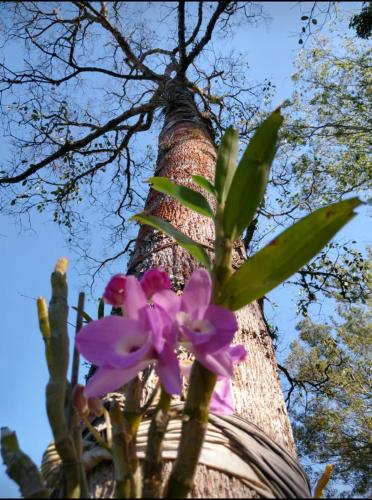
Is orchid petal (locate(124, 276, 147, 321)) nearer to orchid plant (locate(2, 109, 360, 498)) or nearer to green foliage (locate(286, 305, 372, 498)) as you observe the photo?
orchid plant (locate(2, 109, 360, 498))

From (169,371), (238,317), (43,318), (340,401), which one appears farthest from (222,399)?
(340,401)

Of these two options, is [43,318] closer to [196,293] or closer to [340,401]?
[196,293]

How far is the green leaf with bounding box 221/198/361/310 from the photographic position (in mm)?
585

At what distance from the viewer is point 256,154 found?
0.65m

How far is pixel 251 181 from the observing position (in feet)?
2.10

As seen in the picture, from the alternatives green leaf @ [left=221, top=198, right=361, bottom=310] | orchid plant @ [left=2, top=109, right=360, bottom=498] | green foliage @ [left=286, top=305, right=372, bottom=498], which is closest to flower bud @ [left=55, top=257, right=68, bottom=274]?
orchid plant @ [left=2, top=109, right=360, bottom=498]

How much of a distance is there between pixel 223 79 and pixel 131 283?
5822mm

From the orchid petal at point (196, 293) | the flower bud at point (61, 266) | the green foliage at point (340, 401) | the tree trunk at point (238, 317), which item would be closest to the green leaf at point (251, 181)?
the orchid petal at point (196, 293)

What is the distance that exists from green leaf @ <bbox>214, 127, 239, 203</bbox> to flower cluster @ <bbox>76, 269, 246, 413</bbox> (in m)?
0.20

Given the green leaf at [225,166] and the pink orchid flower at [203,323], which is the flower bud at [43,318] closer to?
the pink orchid flower at [203,323]

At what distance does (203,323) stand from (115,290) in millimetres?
142

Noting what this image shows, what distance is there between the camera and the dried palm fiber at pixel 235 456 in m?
0.62

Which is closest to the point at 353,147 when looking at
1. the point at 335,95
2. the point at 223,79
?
the point at 335,95

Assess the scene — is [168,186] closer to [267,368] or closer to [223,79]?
[267,368]
